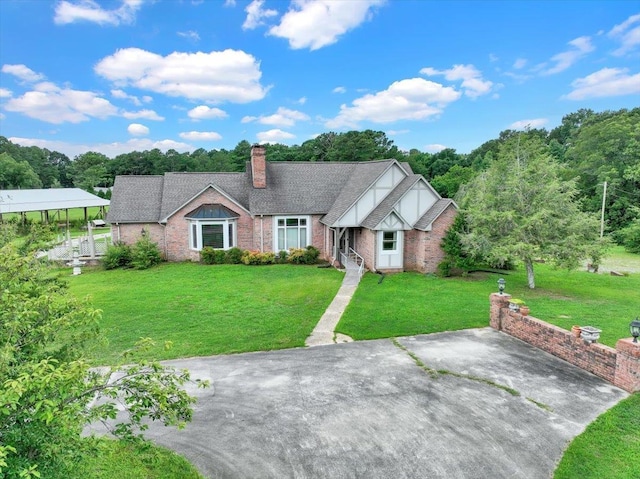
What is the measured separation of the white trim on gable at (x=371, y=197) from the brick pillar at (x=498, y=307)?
11.3m

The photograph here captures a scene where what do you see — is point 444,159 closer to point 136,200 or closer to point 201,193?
point 201,193

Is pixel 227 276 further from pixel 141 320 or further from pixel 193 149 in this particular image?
→ pixel 193 149

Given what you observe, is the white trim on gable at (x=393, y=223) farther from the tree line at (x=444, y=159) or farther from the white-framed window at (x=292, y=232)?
the tree line at (x=444, y=159)

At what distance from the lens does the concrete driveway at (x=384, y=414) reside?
21.3ft

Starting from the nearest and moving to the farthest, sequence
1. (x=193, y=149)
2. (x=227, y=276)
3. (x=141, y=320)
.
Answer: (x=141, y=320) < (x=227, y=276) < (x=193, y=149)

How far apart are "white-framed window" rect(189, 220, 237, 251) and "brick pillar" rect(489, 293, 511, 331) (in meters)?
17.0

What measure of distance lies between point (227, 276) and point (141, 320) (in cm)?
752

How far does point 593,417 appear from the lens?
25.2 ft

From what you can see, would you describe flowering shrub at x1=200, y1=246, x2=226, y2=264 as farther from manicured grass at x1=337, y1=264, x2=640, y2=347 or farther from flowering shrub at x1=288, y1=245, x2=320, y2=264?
manicured grass at x1=337, y1=264, x2=640, y2=347

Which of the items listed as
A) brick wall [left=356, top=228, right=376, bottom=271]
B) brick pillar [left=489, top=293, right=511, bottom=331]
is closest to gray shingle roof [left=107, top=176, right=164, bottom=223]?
brick wall [left=356, top=228, right=376, bottom=271]

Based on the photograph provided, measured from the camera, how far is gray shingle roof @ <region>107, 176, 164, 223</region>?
80.4 feet

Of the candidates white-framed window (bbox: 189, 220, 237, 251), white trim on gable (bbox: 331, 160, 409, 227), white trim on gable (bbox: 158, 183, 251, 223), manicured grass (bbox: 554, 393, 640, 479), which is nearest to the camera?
manicured grass (bbox: 554, 393, 640, 479)

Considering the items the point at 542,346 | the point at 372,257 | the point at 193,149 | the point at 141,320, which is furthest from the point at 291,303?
the point at 193,149

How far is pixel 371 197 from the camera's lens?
23.3 metres
